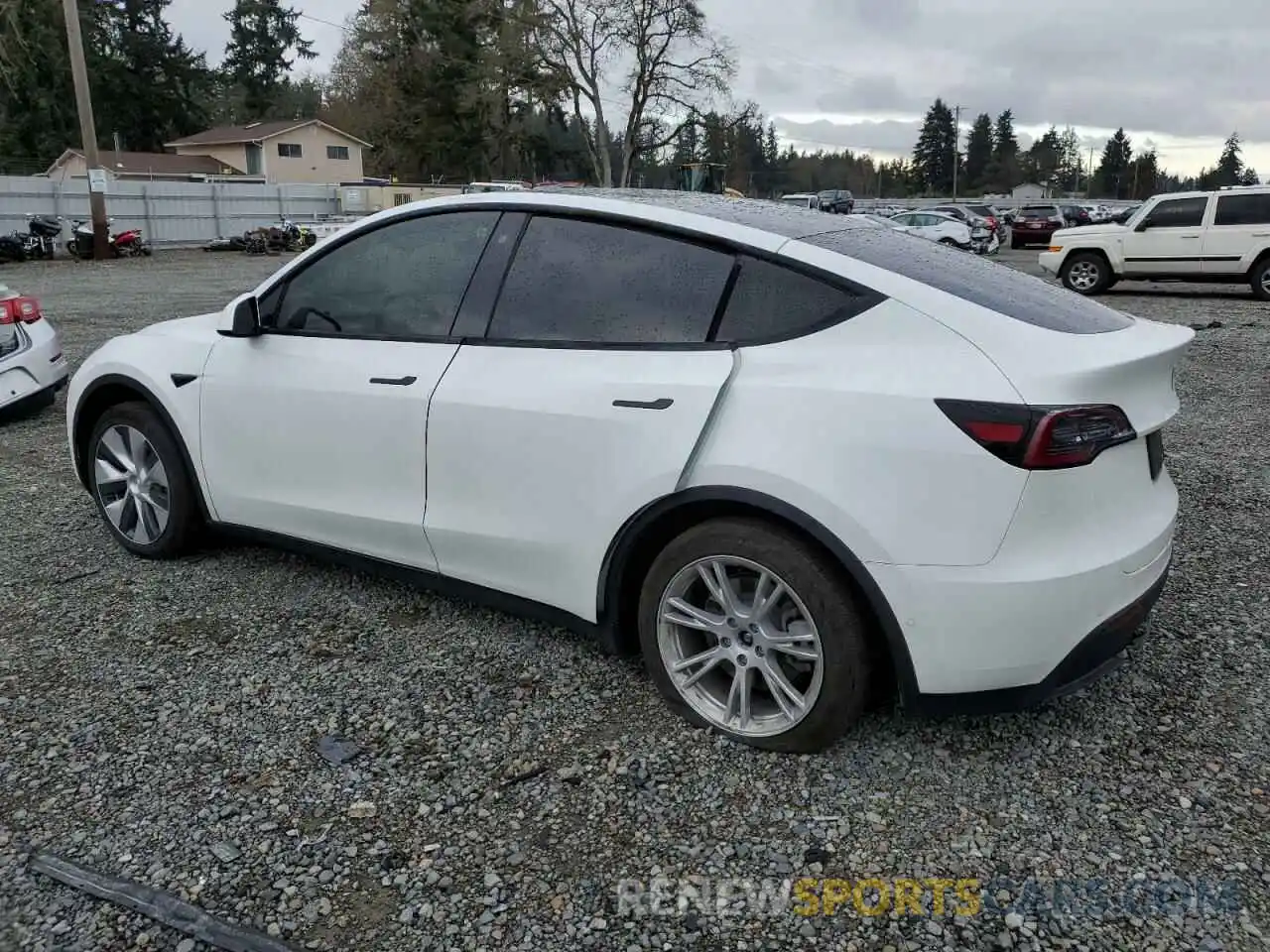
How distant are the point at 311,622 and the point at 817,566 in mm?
2093

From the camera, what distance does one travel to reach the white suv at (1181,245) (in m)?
16.1

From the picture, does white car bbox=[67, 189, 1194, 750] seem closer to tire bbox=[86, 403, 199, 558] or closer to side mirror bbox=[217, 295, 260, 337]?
side mirror bbox=[217, 295, 260, 337]

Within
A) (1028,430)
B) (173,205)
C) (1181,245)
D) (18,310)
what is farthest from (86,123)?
(1028,430)

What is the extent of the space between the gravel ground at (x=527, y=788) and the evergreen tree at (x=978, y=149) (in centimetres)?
12393

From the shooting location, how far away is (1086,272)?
17656 millimetres

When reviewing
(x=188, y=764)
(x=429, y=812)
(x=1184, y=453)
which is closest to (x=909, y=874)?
(x=429, y=812)

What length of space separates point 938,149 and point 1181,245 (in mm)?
111205

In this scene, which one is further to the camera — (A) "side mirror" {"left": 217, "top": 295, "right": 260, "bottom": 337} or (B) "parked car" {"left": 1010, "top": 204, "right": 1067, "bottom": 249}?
(B) "parked car" {"left": 1010, "top": 204, "right": 1067, "bottom": 249}

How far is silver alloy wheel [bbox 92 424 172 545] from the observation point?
14.6ft

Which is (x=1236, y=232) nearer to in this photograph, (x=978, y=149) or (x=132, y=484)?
(x=132, y=484)

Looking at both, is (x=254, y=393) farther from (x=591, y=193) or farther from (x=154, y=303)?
(x=154, y=303)

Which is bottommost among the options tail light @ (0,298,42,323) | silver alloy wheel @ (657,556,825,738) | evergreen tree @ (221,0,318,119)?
silver alloy wheel @ (657,556,825,738)

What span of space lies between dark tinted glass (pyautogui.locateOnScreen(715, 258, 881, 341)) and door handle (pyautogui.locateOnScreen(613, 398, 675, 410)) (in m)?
0.24

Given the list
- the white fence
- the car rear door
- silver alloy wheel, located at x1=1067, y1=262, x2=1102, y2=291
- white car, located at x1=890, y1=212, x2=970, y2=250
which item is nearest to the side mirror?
the car rear door
